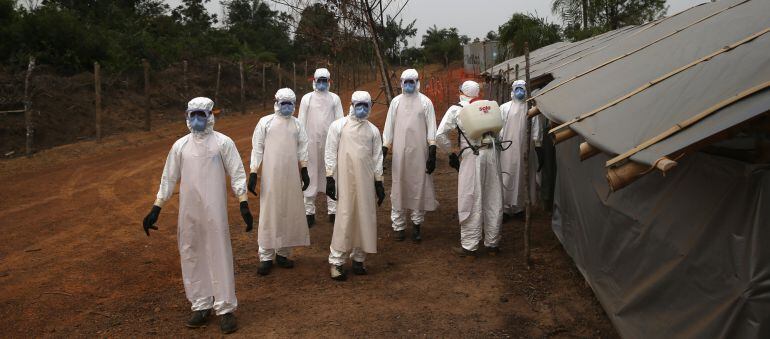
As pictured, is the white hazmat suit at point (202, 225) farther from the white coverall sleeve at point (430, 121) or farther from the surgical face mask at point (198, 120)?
the white coverall sleeve at point (430, 121)

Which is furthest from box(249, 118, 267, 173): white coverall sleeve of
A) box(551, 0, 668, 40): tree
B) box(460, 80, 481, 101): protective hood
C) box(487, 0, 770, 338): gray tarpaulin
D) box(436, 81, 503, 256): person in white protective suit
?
box(551, 0, 668, 40): tree

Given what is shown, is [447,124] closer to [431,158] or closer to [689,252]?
[431,158]

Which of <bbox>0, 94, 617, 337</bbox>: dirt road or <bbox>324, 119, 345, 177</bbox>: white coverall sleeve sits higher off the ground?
<bbox>324, 119, 345, 177</bbox>: white coverall sleeve

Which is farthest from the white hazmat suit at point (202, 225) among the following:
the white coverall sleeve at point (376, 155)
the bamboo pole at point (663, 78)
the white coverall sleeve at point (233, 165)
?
the bamboo pole at point (663, 78)

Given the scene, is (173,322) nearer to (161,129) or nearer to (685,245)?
(685,245)

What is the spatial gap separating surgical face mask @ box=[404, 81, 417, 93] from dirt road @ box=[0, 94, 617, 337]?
169cm

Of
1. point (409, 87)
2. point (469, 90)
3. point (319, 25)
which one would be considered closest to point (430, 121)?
point (409, 87)

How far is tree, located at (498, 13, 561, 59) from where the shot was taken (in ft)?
59.2

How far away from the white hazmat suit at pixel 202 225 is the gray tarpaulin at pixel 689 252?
278cm

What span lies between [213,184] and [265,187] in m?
1.29

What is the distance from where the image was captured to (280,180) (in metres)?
6.11

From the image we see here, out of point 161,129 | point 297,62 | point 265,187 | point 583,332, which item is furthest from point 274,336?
point 297,62

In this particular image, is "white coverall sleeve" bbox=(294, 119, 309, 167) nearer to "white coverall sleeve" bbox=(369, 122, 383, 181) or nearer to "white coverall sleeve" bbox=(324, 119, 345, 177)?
"white coverall sleeve" bbox=(324, 119, 345, 177)

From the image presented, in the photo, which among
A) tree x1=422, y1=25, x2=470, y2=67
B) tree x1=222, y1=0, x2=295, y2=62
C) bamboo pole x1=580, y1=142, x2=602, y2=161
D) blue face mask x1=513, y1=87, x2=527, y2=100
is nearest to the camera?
bamboo pole x1=580, y1=142, x2=602, y2=161
